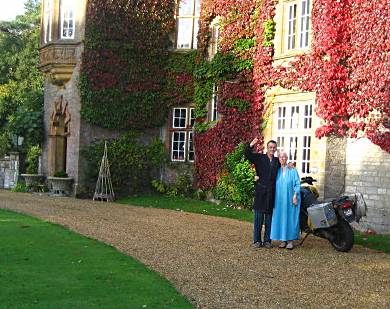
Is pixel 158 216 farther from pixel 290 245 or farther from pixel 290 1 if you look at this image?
pixel 290 1

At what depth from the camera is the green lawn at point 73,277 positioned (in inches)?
247

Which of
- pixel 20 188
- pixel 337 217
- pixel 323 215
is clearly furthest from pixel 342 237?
pixel 20 188

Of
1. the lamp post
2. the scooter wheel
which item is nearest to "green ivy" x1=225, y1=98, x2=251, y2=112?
the scooter wheel

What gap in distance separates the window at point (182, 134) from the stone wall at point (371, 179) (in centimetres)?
773

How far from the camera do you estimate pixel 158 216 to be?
50.0ft

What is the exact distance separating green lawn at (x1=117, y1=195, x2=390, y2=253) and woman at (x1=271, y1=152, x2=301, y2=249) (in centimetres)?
173

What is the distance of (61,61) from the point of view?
21156 mm

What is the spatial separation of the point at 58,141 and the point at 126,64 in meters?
3.87

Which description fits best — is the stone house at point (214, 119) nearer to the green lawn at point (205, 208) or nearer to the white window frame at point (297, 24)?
the white window frame at point (297, 24)

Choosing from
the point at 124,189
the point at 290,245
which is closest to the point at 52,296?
the point at 290,245

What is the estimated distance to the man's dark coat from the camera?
10.5 meters

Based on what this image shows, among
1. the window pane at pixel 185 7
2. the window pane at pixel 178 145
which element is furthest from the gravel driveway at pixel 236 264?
the window pane at pixel 185 7

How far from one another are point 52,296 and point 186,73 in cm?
1527

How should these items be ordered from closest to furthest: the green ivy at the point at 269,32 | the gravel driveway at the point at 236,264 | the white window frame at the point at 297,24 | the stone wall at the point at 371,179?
1. the gravel driveway at the point at 236,264
2. the stone wall at the point at 371,179
3. the white window frame at the point at 297,24
4. the green ivy at the point at 269,32
